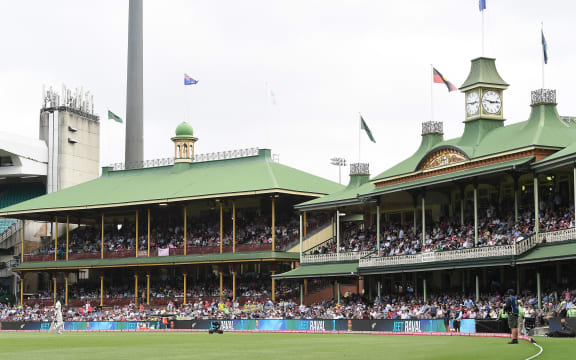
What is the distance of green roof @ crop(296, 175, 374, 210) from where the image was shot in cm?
6174

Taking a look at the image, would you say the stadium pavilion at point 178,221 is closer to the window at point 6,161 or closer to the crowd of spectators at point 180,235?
the crowd of spectators at point 180,235

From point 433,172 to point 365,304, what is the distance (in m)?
8.66

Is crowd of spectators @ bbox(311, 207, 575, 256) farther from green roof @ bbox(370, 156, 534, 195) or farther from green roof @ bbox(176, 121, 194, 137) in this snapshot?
green roof @ bbox(176, 121, 194, 137)

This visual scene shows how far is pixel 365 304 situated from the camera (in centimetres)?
5600

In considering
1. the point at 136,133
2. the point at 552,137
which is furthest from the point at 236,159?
the point at 552,137

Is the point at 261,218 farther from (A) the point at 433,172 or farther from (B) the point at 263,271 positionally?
(A) the point at 433,172


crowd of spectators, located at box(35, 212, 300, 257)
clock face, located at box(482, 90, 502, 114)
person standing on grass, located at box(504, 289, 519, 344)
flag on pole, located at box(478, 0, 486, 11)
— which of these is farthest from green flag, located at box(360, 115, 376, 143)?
person standing on grass, located at box(504, 289, 519, 344)

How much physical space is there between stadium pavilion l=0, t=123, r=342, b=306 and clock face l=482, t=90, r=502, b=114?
17.1 meters

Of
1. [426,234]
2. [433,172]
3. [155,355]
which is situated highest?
[433,172]

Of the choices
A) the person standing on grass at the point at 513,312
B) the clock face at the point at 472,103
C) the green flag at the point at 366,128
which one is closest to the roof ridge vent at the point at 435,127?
the clock face at the point at 472,103

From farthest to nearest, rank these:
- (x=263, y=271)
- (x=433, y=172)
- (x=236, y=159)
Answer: (x=236, y=159) → (x=263, y=271) → (x=433, y=172)

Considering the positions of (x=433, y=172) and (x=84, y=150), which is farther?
(x=84, y=150)

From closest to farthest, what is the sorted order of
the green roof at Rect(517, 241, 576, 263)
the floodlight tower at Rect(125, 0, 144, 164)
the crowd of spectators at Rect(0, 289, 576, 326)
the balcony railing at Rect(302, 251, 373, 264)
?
the green roof at Rect(517, 241, 576, 263) < the crowd of spectators at Rect(0, 289, 576, 326) < the balcony railing at Rect(302, 251, 373, 264) < the floodlight tower at Rect(125, 0, 144, 164)

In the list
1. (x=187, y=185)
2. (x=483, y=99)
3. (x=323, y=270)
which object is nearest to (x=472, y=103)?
(x=483, y=99)
